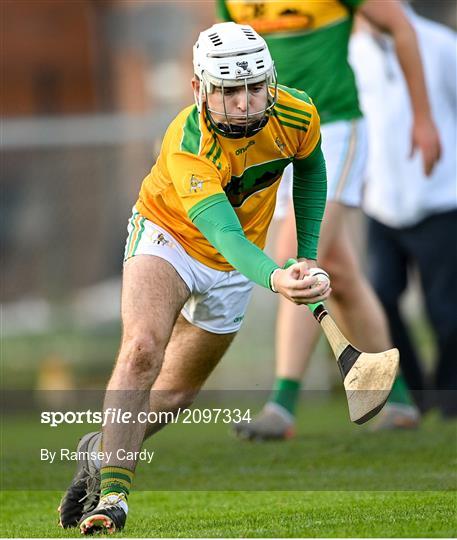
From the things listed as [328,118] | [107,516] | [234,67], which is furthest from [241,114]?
[328,118]

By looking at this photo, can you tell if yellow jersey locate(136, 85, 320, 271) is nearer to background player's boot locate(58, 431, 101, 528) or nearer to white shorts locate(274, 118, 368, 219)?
background player's boot locate(58, 431, 101, 528)

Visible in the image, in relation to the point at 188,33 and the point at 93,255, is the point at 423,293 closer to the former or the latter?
the point at 93,255

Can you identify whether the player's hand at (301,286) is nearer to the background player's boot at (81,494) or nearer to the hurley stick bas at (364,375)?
the hurley stick bas at (364,375)

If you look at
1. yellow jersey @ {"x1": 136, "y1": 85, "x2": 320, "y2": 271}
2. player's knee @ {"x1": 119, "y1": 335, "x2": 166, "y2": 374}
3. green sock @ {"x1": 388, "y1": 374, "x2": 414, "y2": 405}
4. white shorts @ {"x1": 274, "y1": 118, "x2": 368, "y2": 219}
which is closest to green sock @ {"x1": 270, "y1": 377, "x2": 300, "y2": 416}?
green sock @ {"x1": 388, "y1": 374, "x2": 414, "y2": 405}

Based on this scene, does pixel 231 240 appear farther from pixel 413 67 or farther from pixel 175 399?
pixel 413 67

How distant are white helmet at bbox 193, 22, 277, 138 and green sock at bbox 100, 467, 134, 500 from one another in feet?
4.27

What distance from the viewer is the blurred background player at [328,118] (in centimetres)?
715

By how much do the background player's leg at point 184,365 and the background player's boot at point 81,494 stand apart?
1.33 feet

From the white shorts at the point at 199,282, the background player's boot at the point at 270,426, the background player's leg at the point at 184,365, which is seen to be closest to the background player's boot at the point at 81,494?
the background player's leg at the point at 184,365

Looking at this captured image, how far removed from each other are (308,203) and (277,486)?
4.36ft

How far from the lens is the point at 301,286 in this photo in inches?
177

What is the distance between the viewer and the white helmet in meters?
4.98

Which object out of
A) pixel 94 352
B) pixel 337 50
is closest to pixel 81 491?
pixel 337 50

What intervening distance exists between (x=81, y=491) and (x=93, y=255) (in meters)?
8.51
